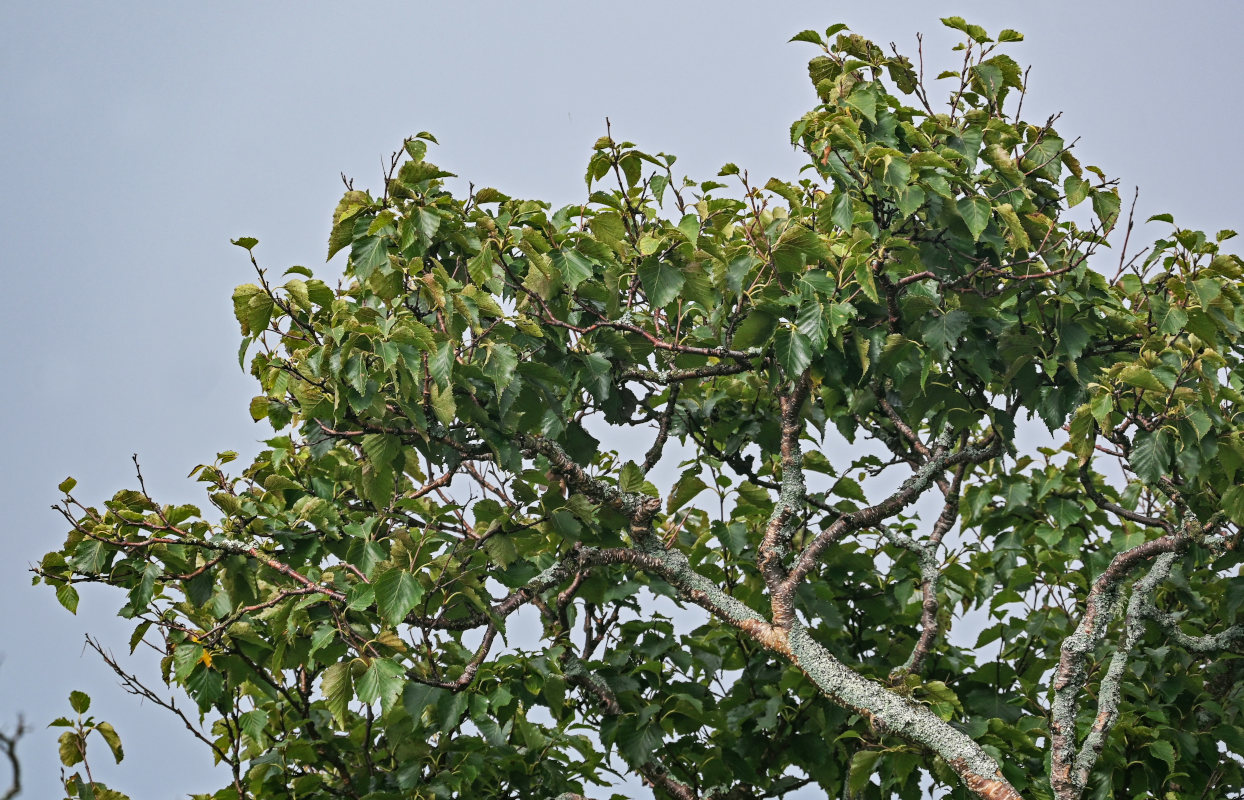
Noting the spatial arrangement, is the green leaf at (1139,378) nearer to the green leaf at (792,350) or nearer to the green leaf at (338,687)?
the green leaf at (792,350)

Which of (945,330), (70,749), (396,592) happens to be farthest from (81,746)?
(945,330)

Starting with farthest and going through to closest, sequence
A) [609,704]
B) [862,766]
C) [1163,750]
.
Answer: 1. [609,704]
2. [1163,750]
3. [862,766]

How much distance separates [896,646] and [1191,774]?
5.47ft

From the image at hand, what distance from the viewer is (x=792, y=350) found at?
5.05 metres

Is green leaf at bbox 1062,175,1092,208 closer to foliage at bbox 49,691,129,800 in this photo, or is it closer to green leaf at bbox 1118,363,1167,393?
green leaf at bbox 1118,363,1167,393

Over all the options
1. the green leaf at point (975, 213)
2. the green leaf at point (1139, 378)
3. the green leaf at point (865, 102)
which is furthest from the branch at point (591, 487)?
the green leaf at point (1139, 378)

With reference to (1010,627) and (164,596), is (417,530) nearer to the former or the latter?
(164,596)

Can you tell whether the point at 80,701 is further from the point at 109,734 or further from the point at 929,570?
the point at 929,570

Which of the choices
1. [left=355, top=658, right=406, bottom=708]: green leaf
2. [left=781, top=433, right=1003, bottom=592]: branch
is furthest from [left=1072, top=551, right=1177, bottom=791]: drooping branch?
[left=355, top=658, right=406, bottom=708]: green leaf

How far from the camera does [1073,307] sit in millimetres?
5633

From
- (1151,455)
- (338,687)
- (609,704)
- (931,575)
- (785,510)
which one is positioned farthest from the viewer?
(931,575)

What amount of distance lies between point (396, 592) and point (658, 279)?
65.9 inches

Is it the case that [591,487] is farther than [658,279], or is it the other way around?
[591,487]

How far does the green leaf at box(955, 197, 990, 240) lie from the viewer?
5.27 meters
